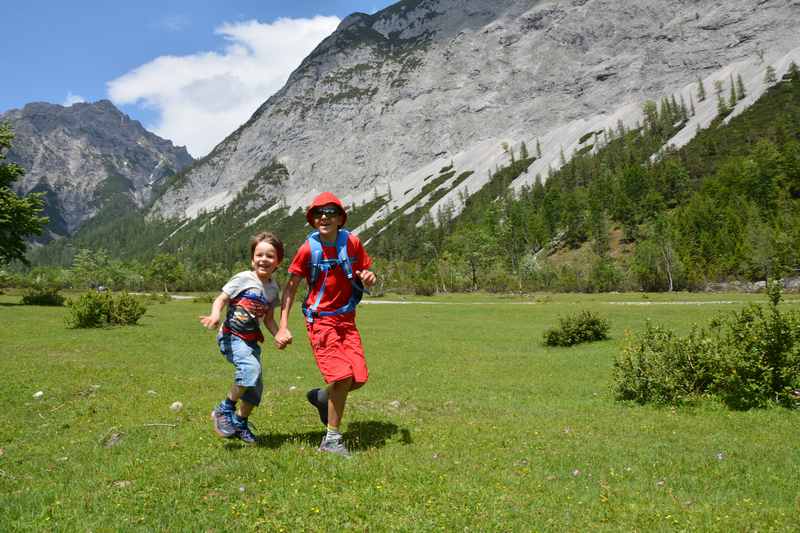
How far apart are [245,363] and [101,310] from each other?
28758 mm

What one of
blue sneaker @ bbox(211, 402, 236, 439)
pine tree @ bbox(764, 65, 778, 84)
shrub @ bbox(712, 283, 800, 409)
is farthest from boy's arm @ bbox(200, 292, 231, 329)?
pine tree @ bbox(764, 65, 778, 84)

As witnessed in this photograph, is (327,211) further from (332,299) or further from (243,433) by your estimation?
(243,433)

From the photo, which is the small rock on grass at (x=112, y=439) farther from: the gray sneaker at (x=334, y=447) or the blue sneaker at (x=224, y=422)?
the gray sneaker at (x=334, y=447)

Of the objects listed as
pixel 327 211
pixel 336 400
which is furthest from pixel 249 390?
pixel 327 211

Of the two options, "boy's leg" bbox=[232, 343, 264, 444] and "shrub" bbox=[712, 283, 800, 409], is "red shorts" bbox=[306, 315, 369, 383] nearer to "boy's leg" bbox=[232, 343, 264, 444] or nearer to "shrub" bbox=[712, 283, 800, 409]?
"boy's leg" bbox=[232, 343, 264, 444]

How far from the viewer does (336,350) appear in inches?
290

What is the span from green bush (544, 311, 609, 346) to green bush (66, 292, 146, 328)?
26960 millimetres

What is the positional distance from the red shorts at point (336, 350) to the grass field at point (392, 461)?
1.21m

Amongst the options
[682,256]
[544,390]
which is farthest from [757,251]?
[544,390]

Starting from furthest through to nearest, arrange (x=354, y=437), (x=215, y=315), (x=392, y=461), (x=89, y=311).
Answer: (x=89, y=311)
(x=354, y=437)
(x=215, y=315)
(x=392, y=461)

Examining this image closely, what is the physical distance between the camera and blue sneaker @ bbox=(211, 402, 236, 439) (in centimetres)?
764

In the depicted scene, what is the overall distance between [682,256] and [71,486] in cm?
11281

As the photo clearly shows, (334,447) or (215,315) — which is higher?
(215,315)

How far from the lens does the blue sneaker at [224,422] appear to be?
7.64 m
